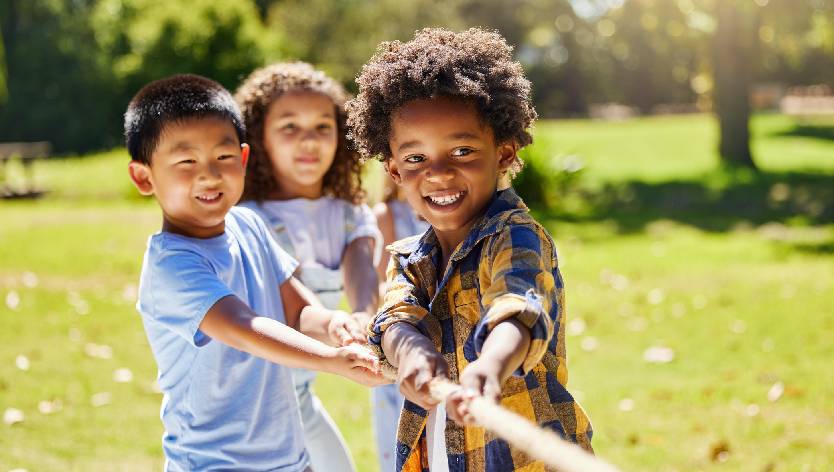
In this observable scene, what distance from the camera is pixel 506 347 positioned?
170cm

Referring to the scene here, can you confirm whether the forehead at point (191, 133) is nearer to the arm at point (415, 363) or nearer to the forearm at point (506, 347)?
the arm at point (415, 363)

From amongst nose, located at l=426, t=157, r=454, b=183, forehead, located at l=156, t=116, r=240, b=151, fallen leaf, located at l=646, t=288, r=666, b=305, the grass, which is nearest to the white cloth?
nose, located at l=426, t=157, r=454, b=183

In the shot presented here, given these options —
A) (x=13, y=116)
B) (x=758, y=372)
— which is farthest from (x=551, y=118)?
(x=758, y=372)

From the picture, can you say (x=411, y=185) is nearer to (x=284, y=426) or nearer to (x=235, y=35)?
(x=284, y=426)

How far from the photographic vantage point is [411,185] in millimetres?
2092

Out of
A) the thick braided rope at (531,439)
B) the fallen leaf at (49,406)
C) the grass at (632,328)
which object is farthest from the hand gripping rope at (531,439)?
the fallen leaf at (49,406)

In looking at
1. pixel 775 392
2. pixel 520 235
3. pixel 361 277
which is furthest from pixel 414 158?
pixel 775 392

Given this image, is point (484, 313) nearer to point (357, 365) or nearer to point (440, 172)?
point (440, 172)

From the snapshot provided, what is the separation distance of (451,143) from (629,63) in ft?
139

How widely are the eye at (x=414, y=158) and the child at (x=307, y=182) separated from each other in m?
1.37

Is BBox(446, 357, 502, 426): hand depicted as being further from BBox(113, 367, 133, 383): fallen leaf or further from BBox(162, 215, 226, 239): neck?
BBox(113, 367, 133, 383): fallen leaf

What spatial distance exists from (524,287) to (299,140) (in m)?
1.90

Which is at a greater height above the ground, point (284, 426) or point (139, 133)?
point (139, 133)

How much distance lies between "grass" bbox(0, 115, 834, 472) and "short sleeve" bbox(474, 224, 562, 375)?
292 cm
